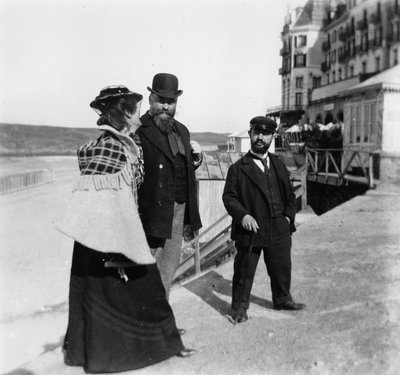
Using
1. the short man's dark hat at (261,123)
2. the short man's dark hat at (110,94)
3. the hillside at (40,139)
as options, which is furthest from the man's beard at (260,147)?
the hillside at (40,139)

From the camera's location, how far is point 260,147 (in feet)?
14.2

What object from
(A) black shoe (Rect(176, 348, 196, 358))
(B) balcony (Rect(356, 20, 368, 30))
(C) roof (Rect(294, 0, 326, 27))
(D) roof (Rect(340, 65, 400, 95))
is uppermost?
(C) roof (Rect(294, 0, 326, 27))

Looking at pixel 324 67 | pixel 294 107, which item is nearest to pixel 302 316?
pixel 324 67

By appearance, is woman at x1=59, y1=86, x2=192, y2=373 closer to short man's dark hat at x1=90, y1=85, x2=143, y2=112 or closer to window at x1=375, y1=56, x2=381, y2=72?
short man's dark hat at x1=90, y1=85, x2=143, y2=112

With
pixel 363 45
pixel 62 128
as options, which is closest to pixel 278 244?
pixel 363 45

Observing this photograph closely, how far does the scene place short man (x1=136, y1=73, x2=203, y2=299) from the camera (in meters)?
3.53

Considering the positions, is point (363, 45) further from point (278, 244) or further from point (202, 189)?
point (278, 244)

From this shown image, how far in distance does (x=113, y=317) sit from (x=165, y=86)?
61.7 inches

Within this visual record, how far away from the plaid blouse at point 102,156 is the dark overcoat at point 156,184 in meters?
0.37

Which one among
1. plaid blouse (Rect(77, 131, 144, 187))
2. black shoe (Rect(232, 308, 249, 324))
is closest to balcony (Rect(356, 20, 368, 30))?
black shoe (Rect(232, 308, 249, 324))

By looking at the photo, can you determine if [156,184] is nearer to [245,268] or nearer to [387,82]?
[245,268]

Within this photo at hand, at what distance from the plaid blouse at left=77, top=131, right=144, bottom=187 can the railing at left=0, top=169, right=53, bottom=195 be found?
89.7ft

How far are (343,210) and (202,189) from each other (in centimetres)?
408

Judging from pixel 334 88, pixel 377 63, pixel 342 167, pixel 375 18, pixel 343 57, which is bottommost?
pixel 342 167
